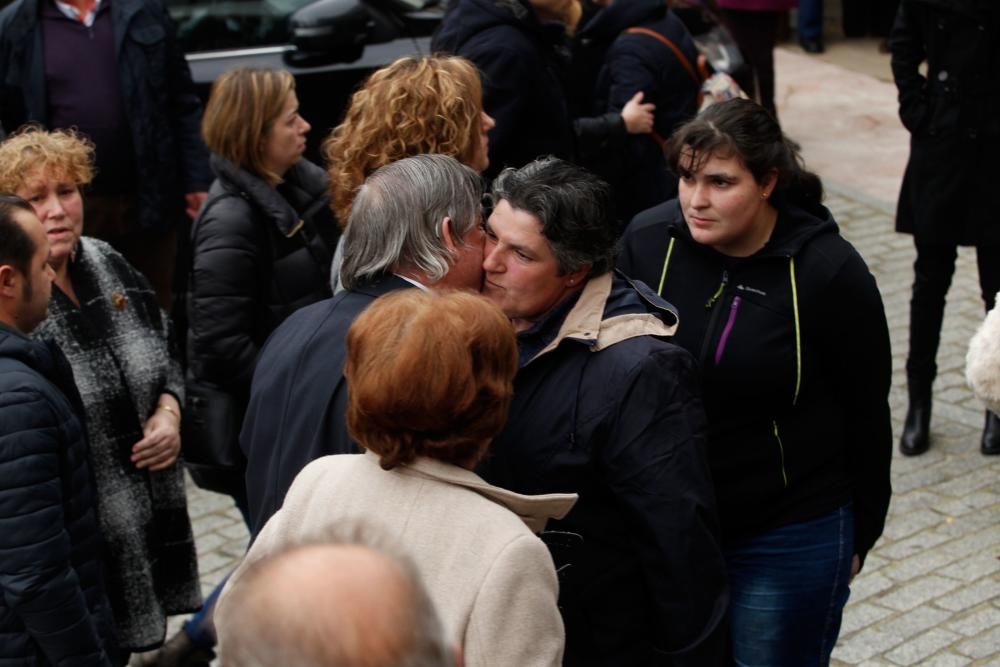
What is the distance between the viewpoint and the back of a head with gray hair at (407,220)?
294cm

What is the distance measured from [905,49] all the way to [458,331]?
393 cm

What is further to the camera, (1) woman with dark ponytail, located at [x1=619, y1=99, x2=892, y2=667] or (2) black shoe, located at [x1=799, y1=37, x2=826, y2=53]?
(2) black shoe, located at [x1=799, y1=37, x2=826, y2=53]

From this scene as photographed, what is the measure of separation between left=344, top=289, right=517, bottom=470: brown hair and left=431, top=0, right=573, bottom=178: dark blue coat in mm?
2500

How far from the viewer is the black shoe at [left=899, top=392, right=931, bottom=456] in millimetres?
5742

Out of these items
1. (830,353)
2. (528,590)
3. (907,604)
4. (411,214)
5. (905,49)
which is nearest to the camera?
(528,590)

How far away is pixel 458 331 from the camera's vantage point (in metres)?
2.36

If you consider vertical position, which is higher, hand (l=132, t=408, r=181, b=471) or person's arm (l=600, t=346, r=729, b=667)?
person's arm (l=600, t=346, r=729, b=667)

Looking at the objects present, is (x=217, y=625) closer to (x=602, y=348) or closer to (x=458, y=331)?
(x=458, y=331)

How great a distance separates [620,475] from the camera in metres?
2.76

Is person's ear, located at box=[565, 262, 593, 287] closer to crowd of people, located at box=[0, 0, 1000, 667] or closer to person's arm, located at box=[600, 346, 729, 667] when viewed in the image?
crowd of people, located at box=[0, 0, 1000, 667]

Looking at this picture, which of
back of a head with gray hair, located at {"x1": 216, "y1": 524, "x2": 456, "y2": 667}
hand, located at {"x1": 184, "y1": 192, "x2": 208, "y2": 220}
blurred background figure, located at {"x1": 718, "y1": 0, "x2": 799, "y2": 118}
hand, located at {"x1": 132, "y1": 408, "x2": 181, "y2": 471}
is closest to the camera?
back of a head with gray hair, located at {"x1": 216, "y1": 524, "x2": 456, "y2": 667}

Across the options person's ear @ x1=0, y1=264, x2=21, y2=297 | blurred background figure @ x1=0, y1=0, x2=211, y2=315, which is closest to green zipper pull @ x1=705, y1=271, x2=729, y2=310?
person's ear @ x1=0, y1=264, x2=21, y2=297

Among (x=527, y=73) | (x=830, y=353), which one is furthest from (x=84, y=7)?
(x=830, y=353)

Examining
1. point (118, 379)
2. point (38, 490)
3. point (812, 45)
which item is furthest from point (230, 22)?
point (812, 45)
